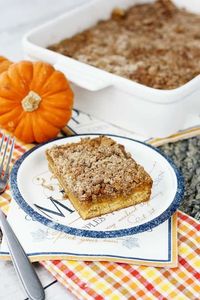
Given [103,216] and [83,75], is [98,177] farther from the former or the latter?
[83,75]

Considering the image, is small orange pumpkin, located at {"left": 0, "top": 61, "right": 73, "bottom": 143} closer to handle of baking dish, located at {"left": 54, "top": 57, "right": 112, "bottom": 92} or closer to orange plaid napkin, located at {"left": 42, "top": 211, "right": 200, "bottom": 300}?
handle of baking dish, located at {"left": 54, "top": 57, "right": 112, "bottom": 92}

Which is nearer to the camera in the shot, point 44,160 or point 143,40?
point 44,160

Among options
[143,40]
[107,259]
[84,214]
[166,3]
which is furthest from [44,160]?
[166,3]

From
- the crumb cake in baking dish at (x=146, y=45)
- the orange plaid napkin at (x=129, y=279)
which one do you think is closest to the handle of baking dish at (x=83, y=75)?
the crumb cake in baking dish at (x=146, y=45)

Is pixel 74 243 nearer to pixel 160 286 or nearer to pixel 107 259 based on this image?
pixel 107 259

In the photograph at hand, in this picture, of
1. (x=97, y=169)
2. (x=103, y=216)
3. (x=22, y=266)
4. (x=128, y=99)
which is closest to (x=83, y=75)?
(x=128, y=99)

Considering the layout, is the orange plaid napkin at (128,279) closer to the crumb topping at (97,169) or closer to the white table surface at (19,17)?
the crumb topping at (97,169)
